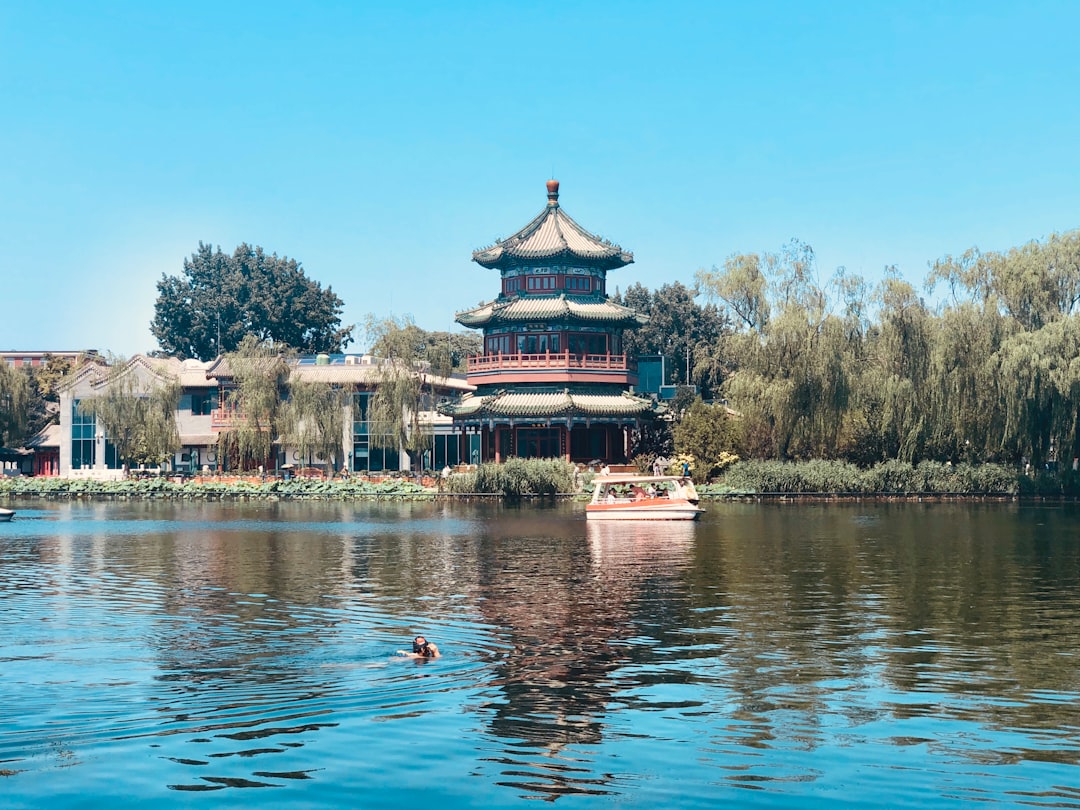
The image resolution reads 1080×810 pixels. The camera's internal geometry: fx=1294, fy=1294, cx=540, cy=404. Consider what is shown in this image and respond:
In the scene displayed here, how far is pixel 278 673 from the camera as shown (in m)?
18.0

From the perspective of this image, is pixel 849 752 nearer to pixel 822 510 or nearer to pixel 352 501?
pixel 822 510

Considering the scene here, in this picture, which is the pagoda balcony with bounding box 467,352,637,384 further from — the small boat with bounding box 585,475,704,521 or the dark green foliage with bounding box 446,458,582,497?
the small boat with bounding box 585,475,704,521

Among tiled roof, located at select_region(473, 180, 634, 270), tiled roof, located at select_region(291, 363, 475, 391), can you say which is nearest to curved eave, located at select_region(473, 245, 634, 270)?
tiled roof, located at select_region(473, 180, 634, 270)

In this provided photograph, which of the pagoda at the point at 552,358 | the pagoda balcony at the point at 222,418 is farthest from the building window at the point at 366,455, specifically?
the pagoda balcony at the point at 222,418

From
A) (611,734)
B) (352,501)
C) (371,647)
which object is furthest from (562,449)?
(611,734)

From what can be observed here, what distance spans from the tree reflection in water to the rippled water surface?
0.07 metres

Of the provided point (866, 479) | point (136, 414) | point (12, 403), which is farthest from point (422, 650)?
point (12, 403)

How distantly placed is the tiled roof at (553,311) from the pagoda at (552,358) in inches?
2.3

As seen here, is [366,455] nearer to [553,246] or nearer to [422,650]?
[553,246]

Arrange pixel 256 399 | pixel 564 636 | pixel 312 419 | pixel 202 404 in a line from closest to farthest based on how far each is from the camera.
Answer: pixel 564 636, pixel 256 399, pixel 312 419, pixel 202 404

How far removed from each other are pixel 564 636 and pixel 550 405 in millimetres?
51156

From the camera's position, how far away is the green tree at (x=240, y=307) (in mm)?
107438

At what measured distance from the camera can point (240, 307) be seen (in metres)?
107

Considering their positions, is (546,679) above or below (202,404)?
below
